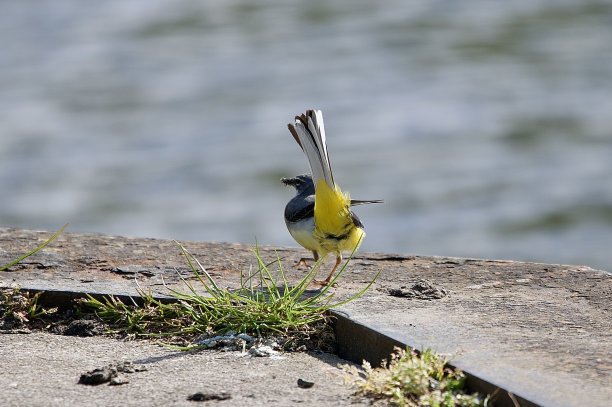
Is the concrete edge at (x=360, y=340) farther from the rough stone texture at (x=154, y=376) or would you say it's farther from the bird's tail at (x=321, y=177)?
the bird's tail at (x=321, y=177)

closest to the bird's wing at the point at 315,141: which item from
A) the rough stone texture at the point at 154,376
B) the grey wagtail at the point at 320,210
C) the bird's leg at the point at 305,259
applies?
the grey wagtail at the point at 320,210

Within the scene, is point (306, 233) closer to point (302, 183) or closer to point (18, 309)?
point (302, 183)

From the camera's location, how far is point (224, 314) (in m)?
Answer: 3.53

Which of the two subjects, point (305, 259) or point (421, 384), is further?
point (305, 259)

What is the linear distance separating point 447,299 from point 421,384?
3.69ft

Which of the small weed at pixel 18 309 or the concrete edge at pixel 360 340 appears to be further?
the small weed at pixel 18 309

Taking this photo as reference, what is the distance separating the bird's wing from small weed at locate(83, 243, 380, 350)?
78cm

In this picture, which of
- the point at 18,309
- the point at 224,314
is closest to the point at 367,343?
the point at 224,314

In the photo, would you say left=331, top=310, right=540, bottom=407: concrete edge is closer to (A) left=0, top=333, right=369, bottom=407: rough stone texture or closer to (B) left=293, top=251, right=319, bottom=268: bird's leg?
(A) left=0, top=333, right=369, bottom=407: rough stone texture

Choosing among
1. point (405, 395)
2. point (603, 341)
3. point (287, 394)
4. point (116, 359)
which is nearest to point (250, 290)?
point (116, 359)

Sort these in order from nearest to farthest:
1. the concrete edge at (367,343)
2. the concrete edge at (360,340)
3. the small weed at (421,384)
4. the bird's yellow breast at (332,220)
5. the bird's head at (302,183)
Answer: the small weed at (421,384), the concrete edge at (367,343), the concrete edge at (360,340), the bird's yellow breast at (332,220), the bird's head at (302,183)

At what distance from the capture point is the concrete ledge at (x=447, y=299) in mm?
2857

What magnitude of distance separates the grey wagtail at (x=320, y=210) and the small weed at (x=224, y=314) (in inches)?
28.4

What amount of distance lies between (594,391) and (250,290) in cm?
154
